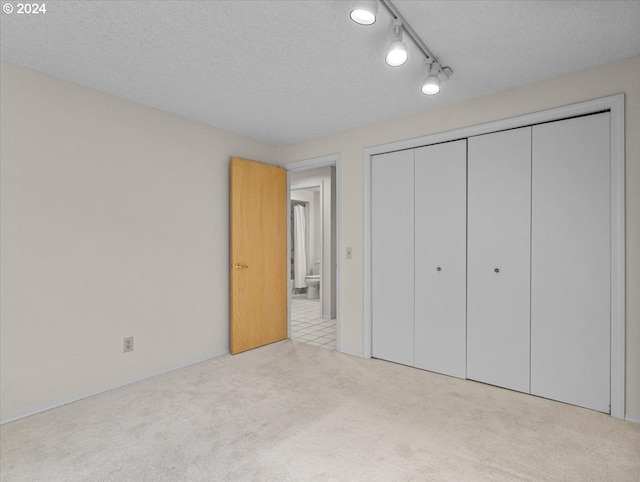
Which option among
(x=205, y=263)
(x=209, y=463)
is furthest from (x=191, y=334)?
(x=209, y=463)

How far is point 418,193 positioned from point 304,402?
6.83 ft

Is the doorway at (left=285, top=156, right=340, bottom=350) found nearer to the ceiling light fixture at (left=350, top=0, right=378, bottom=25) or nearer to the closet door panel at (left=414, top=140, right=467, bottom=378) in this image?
the closet door panel at (left=414, top=140, right=467, bottom=378)

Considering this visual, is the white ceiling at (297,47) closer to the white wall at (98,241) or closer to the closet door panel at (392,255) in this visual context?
the white wall at (98,241)

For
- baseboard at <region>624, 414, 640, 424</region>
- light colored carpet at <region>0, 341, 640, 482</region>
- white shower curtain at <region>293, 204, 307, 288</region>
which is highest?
white shower curtain at <region>293, 204, 307, 288</region>

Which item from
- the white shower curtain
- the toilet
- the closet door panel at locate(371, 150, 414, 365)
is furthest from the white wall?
the white shower curtain

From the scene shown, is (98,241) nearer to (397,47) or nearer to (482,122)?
(397,47)

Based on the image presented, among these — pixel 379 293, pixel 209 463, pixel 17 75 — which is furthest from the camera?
pixel 379 293

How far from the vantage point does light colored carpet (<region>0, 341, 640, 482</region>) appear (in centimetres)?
183

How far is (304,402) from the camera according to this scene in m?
2.62

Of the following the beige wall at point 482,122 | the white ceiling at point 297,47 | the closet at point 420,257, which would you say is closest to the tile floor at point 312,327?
the beige wall at point 482,122

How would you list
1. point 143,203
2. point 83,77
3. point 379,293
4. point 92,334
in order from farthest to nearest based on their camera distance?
point 379,293, point 143,203, point 92,334, point 83,77

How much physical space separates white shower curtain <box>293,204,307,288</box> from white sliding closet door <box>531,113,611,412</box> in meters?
5.75

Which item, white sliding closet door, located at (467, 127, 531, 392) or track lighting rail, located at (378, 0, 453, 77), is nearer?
track lighting rail, located at (378, 0, 453, 77)

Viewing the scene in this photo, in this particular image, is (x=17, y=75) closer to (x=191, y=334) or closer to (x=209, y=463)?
(x=191, y=334)
